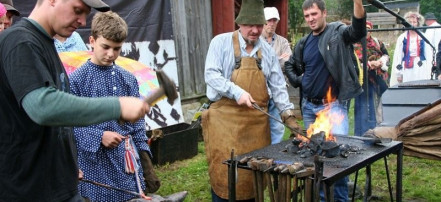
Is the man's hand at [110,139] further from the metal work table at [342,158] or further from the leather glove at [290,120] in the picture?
the leather glove at [290,120]

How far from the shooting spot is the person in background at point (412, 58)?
8.42 meters

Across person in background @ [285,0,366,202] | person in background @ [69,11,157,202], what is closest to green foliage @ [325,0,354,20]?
person in background @ [285,0,366,202]

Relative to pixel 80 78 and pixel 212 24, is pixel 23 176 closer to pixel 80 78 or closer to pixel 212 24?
pixel 80 78

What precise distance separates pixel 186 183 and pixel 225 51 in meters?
2.17

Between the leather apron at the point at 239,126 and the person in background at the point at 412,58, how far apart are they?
5.33 metres

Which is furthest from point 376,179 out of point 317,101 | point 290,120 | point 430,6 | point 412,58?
point 430,6

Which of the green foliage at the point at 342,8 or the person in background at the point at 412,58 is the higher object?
the green foliage at the point at 342,8

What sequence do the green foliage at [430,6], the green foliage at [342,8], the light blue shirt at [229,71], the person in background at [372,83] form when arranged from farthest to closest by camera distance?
the green foliage at [342,8] → the green foliage at [430,6] → the person in background at [372,83] → the light blue shirt at [229,71]

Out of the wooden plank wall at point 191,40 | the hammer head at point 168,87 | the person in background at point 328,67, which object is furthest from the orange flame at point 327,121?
the wooden plank wall at point 191,40

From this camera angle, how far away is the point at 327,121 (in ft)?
13.8

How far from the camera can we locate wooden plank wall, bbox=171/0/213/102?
7.66 metres

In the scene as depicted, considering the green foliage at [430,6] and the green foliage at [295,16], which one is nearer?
the green foliage at [295,16]

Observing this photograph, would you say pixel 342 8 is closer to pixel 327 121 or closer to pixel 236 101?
pixel 327 121

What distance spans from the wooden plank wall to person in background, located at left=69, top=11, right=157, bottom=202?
4.62 metres
